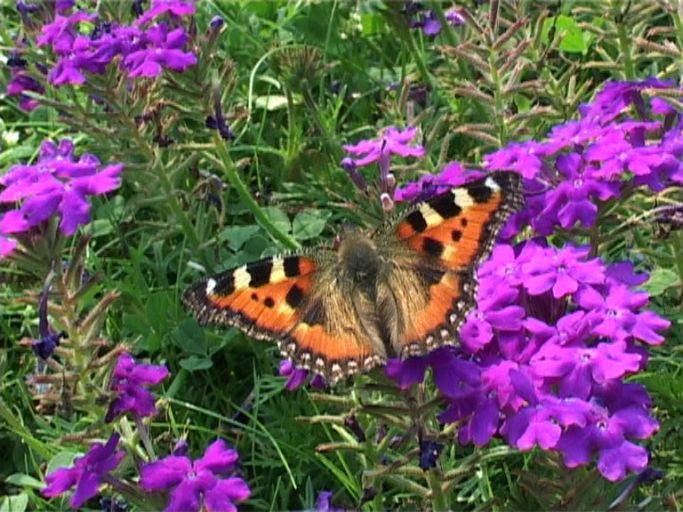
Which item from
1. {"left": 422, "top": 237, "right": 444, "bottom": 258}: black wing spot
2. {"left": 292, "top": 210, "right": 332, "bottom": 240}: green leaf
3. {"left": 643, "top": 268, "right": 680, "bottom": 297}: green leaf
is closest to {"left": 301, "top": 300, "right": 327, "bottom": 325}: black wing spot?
{"left": 422, "top": 237, "right": 444, "bottom": 258}: black wing spot

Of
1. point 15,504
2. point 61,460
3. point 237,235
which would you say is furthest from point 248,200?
point 15,504

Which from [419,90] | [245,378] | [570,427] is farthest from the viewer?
[419,90]

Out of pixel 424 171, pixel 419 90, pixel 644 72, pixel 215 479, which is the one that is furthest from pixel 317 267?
pixel 644 72

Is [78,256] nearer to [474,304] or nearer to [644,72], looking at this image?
[474,304]

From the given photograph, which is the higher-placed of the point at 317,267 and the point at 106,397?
the point at 317,267

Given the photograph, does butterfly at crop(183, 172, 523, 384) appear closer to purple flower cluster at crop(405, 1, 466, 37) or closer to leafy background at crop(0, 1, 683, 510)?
leafy background at crop(0, 1, 683, 510)

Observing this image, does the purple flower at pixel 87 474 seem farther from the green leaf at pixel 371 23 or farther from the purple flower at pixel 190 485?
the green leaf at pixel 371 23

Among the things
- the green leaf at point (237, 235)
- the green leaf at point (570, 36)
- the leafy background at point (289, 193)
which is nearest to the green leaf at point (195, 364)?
the leafy background at point (289, 193)
